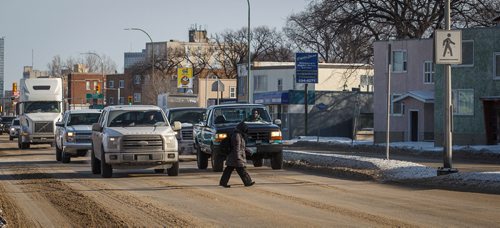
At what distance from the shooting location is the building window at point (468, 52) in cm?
4956

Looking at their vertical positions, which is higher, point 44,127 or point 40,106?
point 40,106

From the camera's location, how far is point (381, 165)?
85.1ft

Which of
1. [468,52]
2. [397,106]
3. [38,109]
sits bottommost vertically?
[38,109]

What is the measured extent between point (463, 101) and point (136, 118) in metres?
30.7

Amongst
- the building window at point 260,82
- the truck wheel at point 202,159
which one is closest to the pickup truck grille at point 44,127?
the truck wheel at point 202,159

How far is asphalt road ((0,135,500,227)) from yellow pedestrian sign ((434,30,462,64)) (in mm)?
3660

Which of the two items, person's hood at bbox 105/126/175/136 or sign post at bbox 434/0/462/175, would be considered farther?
person's hood at bbox 105/126/175/136

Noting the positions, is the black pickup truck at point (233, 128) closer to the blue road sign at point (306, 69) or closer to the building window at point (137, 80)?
the blue road sign at point (306, 69)

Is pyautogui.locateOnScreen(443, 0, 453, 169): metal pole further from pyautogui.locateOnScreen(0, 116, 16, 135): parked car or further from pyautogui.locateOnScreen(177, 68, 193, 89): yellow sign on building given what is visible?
pyautogui.locateOnScreen(0, 116, 16, 135): parked car

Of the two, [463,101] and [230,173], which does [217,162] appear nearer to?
[230,173]

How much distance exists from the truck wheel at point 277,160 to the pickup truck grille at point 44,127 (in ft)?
71.1

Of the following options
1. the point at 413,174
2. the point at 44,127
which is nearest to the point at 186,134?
the point at 413,174

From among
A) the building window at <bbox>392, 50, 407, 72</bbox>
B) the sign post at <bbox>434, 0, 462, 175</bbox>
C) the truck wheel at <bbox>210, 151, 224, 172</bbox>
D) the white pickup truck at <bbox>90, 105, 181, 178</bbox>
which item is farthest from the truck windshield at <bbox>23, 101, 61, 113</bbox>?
the sign post at <bbox>434, 0, 462, 175</bbox>

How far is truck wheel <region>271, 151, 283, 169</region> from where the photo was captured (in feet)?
86.0
